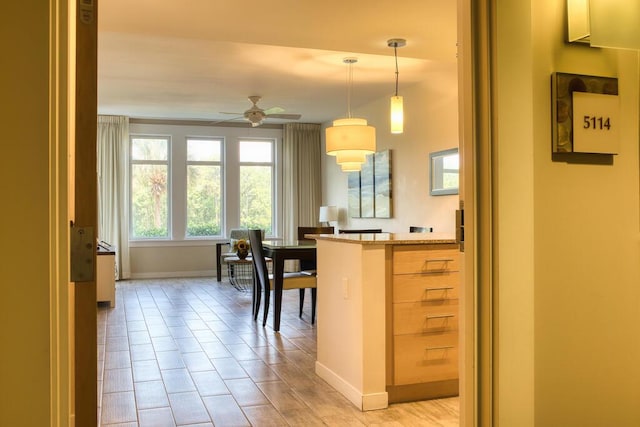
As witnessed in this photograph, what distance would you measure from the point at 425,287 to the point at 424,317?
0.17 metres

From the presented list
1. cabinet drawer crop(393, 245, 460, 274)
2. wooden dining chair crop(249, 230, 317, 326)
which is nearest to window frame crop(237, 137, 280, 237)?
wooden dining chair crop(249, 230, 317, 326)

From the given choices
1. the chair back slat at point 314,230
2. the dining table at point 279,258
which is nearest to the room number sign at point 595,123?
the dining table at point 279,258

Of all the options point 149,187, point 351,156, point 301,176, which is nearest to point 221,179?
point 149,187

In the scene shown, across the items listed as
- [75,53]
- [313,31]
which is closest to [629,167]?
[75,53]

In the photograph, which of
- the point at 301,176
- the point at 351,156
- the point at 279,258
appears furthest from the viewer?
the point at 301,176

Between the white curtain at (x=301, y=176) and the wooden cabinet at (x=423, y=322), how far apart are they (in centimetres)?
656

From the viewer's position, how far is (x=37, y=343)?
1.08 meters

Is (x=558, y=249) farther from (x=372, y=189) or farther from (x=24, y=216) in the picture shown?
(x=372, y=189)

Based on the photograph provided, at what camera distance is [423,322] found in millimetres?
3240

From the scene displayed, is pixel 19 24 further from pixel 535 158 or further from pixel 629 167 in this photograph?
pixel 629 167

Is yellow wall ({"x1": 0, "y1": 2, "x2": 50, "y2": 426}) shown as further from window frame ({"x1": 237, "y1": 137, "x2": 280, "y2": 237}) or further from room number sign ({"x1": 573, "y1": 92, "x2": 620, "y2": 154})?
window frame ({"x1": 237, "y1": 137, "x2": 280, "y2": 237})

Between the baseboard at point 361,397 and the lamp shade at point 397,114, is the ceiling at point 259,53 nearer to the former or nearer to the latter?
the lamp shade at point 397,114

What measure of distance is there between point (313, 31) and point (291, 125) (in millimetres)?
5981

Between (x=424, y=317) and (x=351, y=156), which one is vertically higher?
(x=351, y=156)
